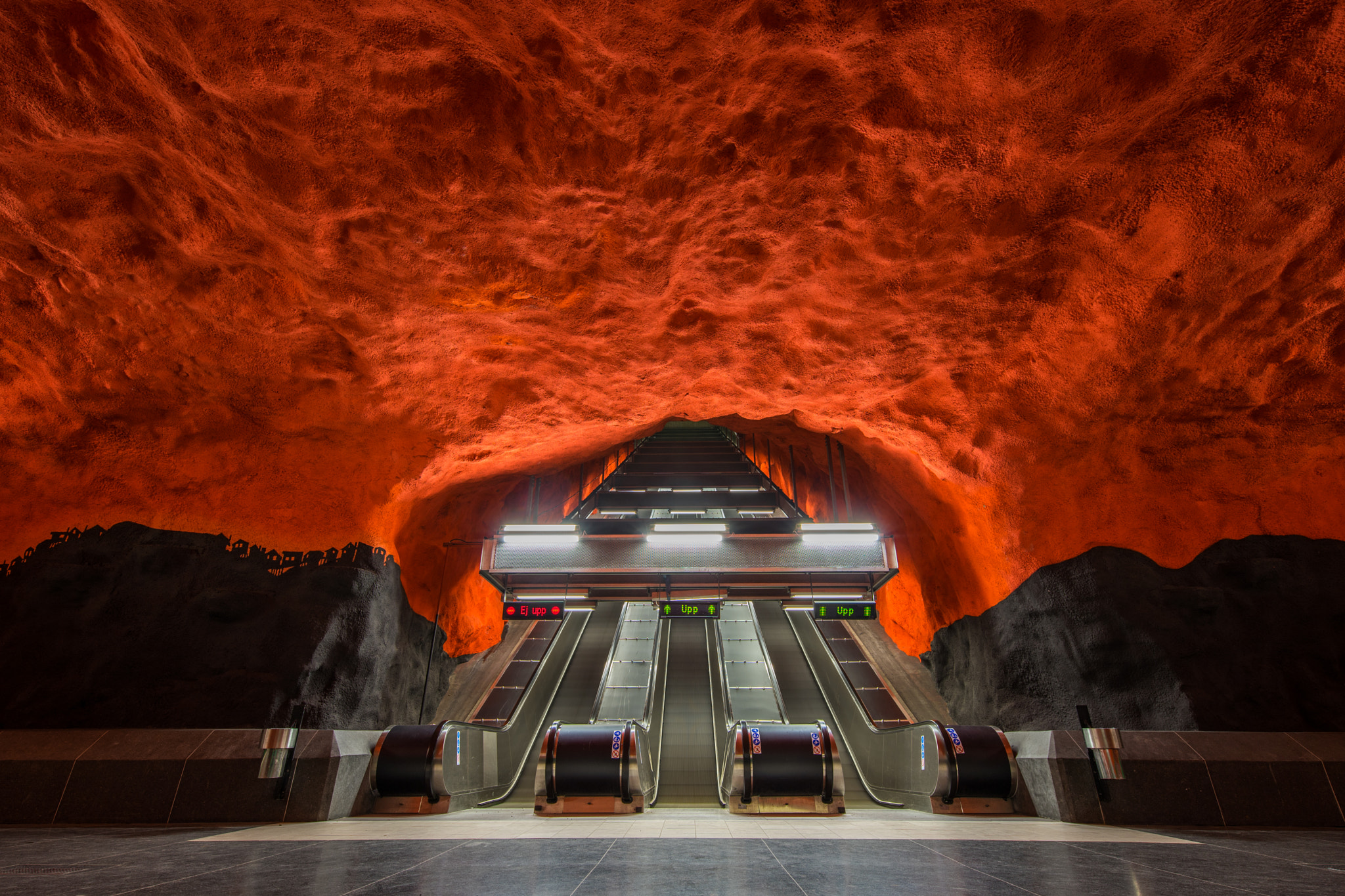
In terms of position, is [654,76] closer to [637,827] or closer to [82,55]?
[82,55]

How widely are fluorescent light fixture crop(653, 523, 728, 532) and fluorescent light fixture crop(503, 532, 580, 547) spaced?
3.99 feet

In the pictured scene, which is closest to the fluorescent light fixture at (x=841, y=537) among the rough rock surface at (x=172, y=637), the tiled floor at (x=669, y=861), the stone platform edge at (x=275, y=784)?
the stone platform edge at (x=275, y=784)

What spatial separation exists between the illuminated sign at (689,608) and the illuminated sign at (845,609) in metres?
1.50

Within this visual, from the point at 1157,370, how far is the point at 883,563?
12.9 feet

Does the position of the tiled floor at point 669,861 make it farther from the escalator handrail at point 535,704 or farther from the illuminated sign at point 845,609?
the illuminated sign at point 845,609

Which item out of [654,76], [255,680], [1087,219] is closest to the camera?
[654,76]

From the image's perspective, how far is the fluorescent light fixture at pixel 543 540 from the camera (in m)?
8.58

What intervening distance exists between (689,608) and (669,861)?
17.5 feet

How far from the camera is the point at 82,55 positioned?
11.4 ft

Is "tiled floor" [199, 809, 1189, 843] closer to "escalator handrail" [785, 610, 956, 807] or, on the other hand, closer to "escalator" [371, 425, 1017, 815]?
"escalator" [371, 425, 1017, 815]

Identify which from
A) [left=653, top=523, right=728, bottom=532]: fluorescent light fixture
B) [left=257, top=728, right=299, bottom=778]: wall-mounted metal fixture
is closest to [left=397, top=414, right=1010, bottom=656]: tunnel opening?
[left=653, top=523, right=728, bottom=532]: fluorescent light fixture

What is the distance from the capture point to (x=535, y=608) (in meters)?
8.95

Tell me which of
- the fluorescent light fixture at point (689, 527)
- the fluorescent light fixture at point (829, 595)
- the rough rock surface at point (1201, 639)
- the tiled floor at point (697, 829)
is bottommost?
the tiled floor at point (697, 829)

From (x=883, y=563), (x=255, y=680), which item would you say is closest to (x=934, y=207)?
(x=883, y=563)
